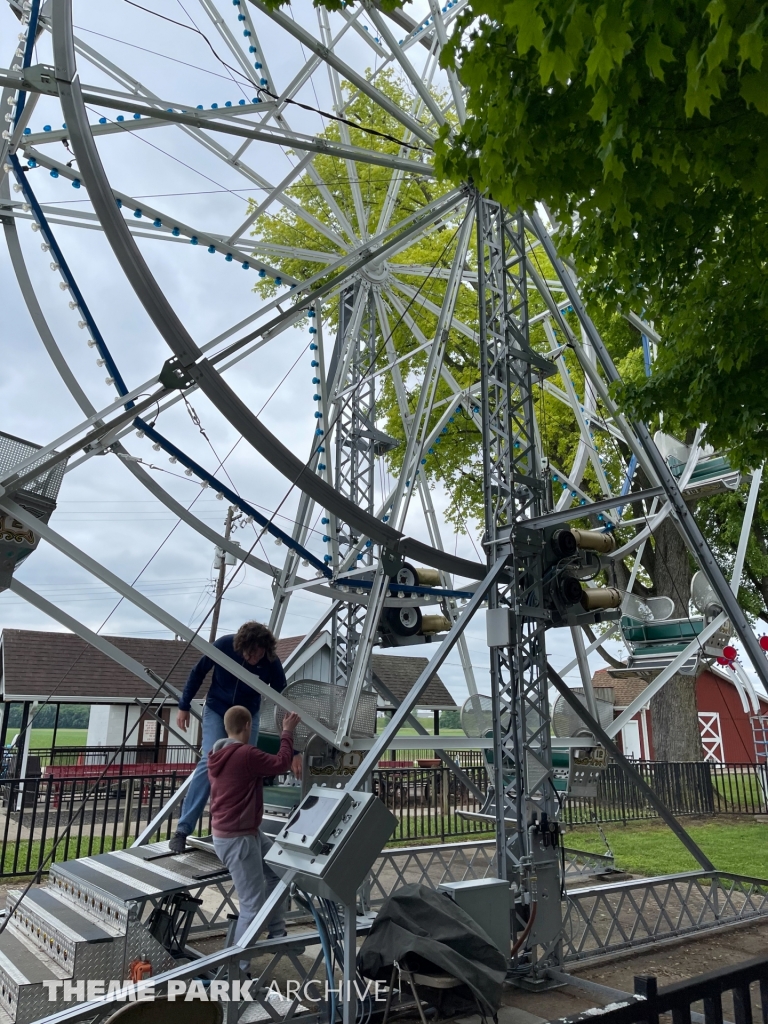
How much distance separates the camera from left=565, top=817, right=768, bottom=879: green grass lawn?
38.3 feet

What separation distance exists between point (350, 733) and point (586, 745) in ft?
10.5

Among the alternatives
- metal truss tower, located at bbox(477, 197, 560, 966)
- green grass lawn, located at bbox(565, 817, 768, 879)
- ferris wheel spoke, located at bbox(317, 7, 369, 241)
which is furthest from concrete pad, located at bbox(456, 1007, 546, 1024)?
ferris wheel spoke, located at bbox(317, 7, 369, 241)

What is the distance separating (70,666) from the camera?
23953mm

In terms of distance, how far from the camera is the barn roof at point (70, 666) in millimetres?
23656

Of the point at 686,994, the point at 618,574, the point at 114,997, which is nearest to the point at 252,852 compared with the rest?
the point at 114,997

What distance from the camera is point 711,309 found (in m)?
7.07

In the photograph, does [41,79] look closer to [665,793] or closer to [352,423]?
[352,423]

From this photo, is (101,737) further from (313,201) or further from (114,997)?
(114,997)

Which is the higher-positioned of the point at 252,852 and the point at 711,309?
the point at 711,309

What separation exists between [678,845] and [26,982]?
1185cm

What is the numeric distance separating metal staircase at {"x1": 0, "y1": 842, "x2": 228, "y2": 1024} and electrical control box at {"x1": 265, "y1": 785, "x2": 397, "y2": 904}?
917 mm

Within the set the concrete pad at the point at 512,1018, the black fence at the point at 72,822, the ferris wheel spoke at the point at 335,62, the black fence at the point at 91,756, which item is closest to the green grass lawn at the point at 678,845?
the concrete pad at the point at 512,1018

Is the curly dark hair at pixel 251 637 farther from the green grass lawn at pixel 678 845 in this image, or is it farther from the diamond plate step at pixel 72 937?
the green grass lawn at pixel 678 845

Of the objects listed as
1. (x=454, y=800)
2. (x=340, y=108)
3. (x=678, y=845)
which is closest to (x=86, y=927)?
(x=340, y=108)
